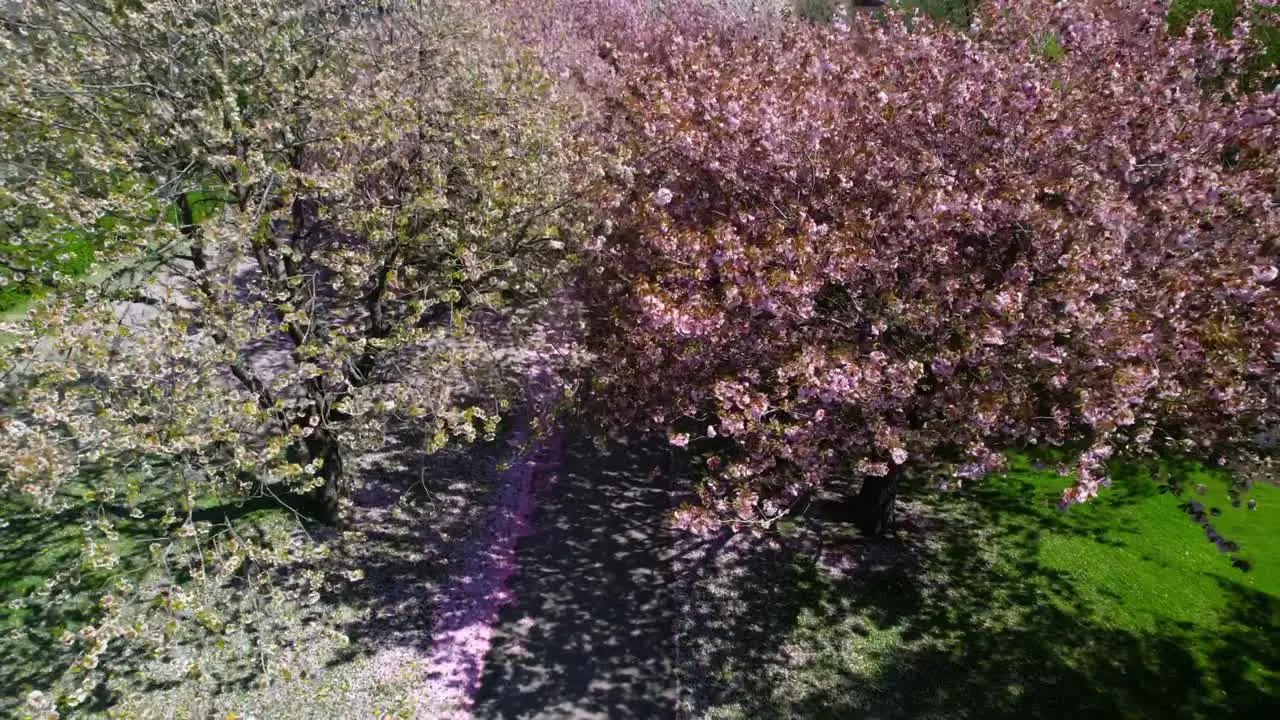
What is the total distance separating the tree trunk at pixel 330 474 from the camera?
29.2 ft

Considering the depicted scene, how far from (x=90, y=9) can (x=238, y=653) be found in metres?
7.09

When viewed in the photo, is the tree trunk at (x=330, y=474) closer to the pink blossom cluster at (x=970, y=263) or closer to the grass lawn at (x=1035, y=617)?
the pink blossom cluster at (x=970, y=263)

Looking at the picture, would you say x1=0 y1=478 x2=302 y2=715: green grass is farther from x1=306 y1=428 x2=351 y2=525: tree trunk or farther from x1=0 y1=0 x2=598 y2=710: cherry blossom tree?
x1=306 y1=428 x2=351 y2=525: tree trunk

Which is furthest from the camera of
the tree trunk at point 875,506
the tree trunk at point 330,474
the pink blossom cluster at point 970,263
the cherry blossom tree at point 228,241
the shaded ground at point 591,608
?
the tree trunk at point 875,506

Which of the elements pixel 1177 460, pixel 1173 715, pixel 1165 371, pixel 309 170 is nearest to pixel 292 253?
pixel 309 170

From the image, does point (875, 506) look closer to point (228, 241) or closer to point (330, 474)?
point (330, 474)

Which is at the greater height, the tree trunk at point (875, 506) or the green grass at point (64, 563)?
the tree trunk at point (875, 506)

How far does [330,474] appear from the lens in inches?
359

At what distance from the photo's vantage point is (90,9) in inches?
295

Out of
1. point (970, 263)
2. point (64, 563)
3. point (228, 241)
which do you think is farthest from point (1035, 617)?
point (64, 563)

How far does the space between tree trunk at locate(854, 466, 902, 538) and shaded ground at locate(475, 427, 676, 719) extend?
278cm

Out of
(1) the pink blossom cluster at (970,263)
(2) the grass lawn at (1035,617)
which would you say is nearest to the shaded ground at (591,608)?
(2) the grass lawn at (1035,617)

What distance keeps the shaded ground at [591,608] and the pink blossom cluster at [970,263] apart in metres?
2.04

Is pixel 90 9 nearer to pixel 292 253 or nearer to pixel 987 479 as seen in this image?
pixel 292 253
